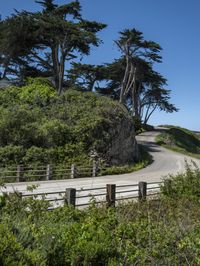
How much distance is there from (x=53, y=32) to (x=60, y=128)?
15.6 meters

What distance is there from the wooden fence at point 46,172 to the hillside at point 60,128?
114 cm

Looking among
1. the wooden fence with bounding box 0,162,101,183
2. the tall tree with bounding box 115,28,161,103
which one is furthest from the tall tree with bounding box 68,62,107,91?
the wooden fence with bounding box 0,162,101,183

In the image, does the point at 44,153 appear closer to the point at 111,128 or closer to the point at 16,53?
the point at 111,128

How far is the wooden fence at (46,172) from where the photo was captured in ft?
76.1

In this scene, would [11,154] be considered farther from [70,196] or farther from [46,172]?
[70,196]

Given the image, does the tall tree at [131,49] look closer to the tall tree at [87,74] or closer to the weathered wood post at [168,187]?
the tall tree at [87,74]

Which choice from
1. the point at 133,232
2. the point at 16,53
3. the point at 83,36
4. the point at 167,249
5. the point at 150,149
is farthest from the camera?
the point at 150,149

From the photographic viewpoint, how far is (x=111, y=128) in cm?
3425

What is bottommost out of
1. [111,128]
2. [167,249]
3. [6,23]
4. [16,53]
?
[167,249]

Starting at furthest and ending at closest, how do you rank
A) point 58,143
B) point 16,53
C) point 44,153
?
point 16,53, point 58,143, point 44,153

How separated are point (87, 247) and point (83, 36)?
36.9 meters

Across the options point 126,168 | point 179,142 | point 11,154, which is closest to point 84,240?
point 11,154

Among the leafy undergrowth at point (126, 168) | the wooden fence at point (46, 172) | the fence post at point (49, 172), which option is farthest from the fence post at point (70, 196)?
the leafy undergrowth at point (126, 168)

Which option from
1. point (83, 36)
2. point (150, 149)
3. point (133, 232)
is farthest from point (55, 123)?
point (133, 232)
